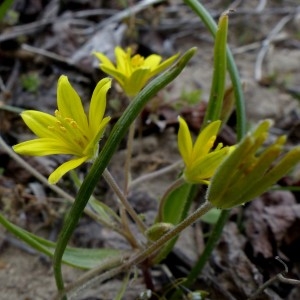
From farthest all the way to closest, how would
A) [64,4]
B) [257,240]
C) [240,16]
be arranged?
[240,16], [64,4], [257,240]

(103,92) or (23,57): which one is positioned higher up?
(103,92)

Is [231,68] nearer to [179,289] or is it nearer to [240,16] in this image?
[179,289]

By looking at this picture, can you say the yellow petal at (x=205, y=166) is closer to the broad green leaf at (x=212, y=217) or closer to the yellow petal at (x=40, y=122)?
the yellow petal at (x=40, y=122)

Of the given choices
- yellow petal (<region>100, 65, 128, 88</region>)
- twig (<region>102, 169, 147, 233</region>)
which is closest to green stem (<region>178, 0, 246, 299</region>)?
twig (<region>102, 169, 147, 233</region>)

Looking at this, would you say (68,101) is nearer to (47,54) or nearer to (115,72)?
(115,72)

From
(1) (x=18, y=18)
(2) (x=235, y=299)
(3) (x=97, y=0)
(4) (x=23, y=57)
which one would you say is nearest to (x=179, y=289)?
(2) (x=235, y=299)

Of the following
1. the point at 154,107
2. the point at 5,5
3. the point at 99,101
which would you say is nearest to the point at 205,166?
the point at 99,101

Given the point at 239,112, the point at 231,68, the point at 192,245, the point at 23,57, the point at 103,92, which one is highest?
the point at 103,92
